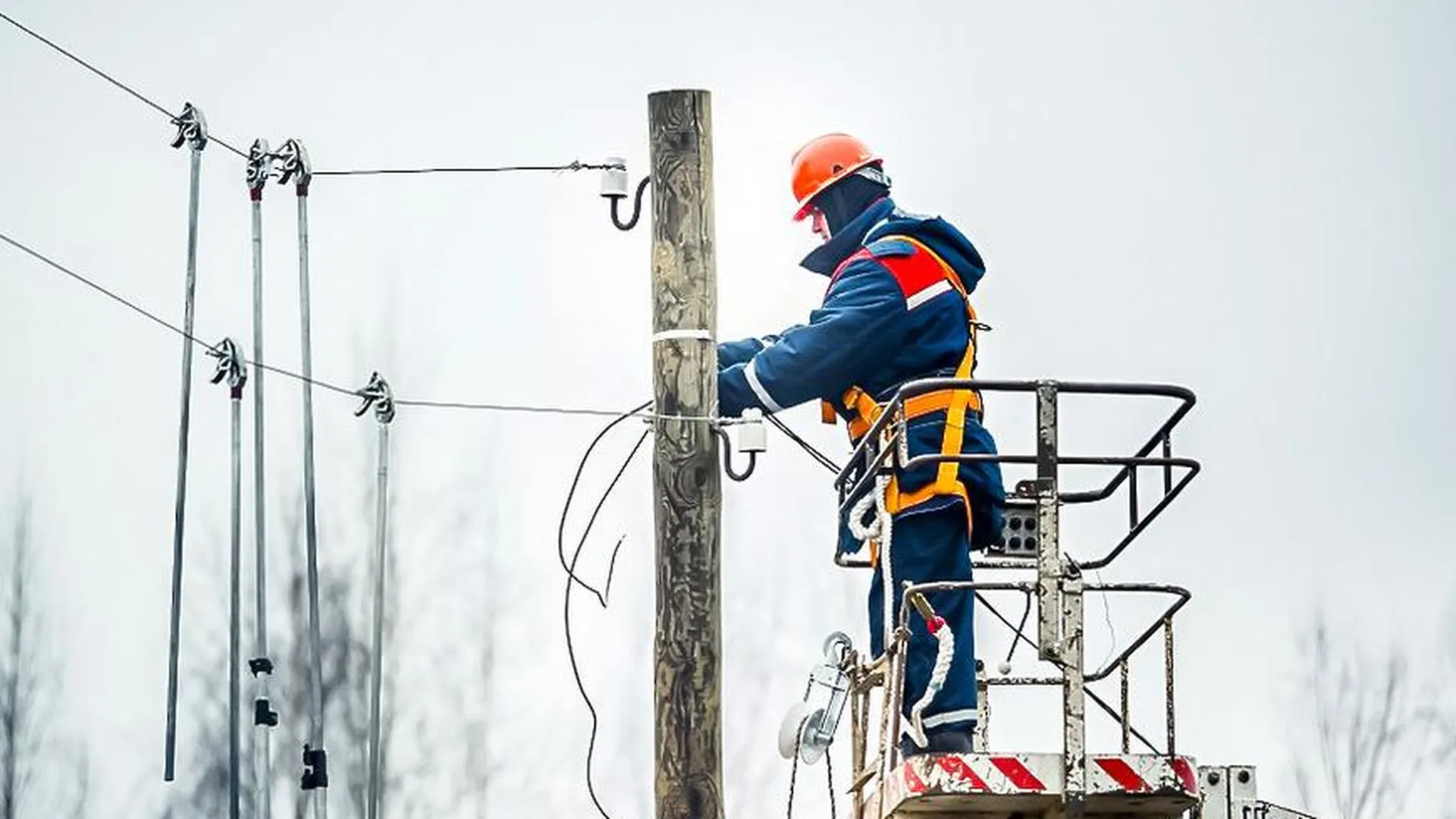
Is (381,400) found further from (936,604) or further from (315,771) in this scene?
(936,604)

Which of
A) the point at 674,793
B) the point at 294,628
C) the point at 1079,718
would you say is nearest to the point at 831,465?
the point at 674,793

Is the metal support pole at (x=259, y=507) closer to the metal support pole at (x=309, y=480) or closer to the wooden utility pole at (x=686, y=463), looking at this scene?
the metal support pole at (x=309, y=480)

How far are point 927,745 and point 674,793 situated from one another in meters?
1.19

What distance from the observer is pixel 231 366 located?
24.2 meters

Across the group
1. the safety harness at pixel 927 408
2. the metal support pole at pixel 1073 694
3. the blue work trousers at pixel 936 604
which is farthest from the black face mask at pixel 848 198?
the metal support pole at pixel 1073 694

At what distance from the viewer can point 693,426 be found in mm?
13609

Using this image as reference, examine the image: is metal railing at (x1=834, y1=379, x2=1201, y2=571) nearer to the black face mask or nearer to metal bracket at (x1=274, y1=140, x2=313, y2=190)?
the black face mask

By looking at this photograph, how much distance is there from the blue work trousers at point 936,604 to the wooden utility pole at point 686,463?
741 mm

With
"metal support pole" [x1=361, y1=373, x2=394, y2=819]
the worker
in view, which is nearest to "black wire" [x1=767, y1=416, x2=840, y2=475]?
the worker

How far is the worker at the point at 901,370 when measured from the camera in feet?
42.5

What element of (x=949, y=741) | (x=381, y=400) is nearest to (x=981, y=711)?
(x=949, y=741)

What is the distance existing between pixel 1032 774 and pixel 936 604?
1.65 meters

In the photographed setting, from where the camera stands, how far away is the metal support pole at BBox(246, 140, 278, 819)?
80.3 ft

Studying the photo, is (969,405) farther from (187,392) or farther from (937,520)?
(187,392)
